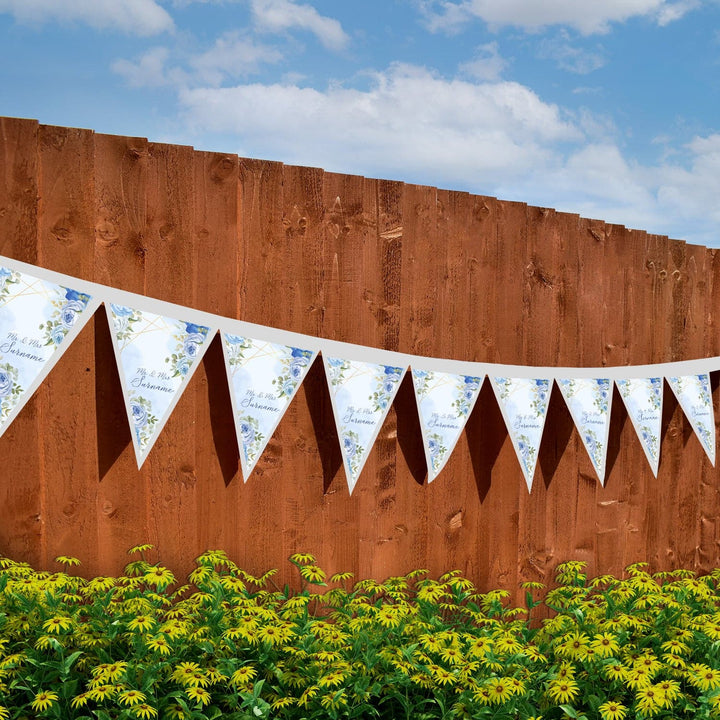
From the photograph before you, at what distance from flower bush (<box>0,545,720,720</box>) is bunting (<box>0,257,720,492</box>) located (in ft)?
1.75

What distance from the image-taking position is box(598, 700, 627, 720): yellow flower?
2.11 meters

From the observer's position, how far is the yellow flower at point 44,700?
2.00 meters

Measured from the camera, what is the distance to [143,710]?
6.46 feet

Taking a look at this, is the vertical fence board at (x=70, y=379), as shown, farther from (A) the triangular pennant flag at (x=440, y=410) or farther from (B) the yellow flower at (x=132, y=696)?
(A) the triangular pennant flag at (x=440, y=410)

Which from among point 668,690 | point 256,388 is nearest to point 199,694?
point 256,388

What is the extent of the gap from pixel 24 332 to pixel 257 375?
832 millimetres

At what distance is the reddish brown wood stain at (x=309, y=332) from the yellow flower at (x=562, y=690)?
1103 mm

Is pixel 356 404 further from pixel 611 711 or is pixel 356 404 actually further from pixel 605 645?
pixel 611 711

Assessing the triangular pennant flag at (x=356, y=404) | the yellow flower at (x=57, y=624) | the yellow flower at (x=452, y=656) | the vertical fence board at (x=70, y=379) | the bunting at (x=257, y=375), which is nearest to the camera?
the yellow flower at (x=57, y=624)

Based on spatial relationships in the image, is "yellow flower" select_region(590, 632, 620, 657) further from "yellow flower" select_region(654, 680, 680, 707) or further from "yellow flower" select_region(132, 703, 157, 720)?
"yellow flower" select_region(132, 703, 157, 720)

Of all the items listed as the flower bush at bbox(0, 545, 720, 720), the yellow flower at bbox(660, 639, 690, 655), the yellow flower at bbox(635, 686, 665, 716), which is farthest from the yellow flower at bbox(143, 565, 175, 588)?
the yellow flower at bbox(660, 639, 690, 655)

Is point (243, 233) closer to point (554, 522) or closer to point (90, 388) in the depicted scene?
point (90, 388)

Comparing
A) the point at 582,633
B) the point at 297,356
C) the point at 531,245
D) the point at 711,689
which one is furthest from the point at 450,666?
the point at 531,245

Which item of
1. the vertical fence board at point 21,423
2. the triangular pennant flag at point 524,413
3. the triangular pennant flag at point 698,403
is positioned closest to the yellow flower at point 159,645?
the vertical fence board at point 21,423
